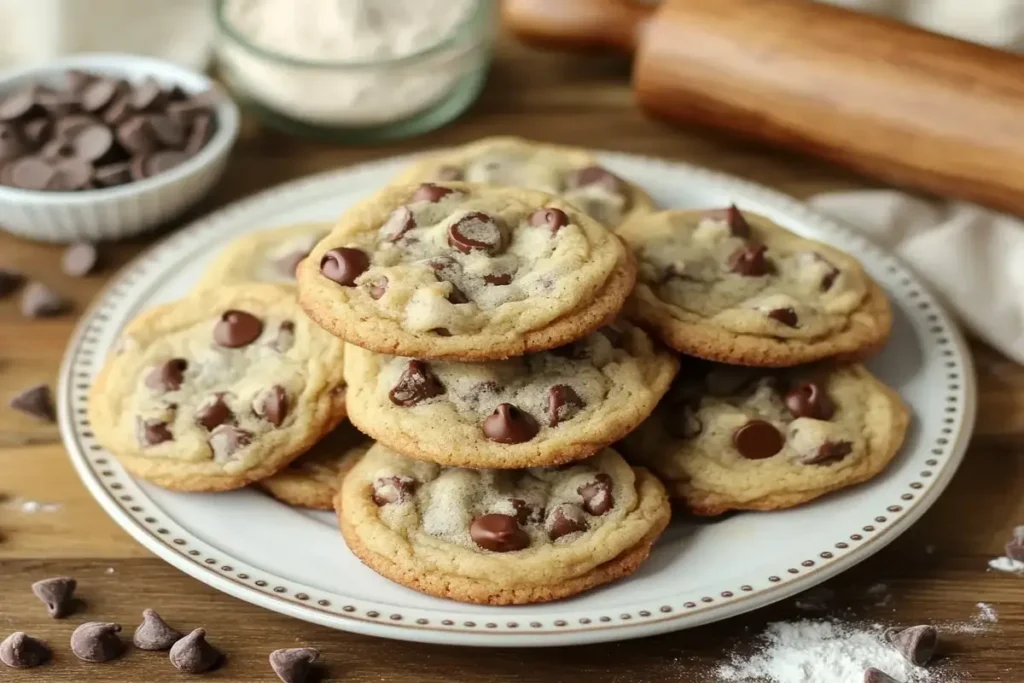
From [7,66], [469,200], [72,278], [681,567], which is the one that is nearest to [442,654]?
[681,567]

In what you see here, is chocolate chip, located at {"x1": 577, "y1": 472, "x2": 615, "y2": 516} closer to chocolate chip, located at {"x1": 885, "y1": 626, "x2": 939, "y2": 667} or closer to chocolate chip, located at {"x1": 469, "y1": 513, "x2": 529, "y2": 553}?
chocolate chip, located at {"x1": 469, "y1": 513, "x2": 529, "y2": 553}

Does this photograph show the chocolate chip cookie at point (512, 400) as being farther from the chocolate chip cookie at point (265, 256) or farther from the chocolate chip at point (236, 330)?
the chocolate chip cookie at point (265, 256)

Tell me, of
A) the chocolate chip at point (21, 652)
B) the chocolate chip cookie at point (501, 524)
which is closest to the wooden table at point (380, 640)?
the chocolate chip at point (21, 652)

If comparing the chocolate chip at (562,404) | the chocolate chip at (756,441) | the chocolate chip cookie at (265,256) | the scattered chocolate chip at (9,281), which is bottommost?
the scattered chocolate chip at (9,281)

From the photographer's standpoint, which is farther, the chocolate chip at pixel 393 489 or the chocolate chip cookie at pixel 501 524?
the chocolate chip at pixel 393 489

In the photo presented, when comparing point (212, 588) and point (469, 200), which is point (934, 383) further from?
point (212, 588)

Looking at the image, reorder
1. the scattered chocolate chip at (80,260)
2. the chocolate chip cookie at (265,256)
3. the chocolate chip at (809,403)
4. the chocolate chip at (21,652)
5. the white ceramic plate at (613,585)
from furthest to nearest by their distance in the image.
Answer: the scattered chocolate chip at (80,260)
the chocolate chip cookie at (265,256)
the chocolate chip at (809,403)
the chocolate chip at (21,652)
the white ceramic plate at (613,585)

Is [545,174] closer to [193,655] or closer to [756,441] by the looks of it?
[756,441]
